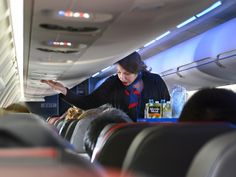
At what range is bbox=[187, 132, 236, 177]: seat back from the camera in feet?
3.40

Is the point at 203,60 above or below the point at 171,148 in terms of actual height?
above

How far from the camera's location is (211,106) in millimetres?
1784

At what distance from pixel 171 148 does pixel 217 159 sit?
180mm

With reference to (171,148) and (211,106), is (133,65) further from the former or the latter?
(171,148)

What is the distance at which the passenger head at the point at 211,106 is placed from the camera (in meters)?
1.76

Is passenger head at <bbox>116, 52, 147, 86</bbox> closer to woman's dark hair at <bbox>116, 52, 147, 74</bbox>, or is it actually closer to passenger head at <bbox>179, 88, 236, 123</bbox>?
woman's dark hair at <bbox>116, 52, 147, 74</bbox>

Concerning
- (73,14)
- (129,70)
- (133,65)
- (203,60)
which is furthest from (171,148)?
(203,60)

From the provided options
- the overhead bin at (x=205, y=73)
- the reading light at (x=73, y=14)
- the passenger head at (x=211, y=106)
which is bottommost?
the passenger head at (x=211, y=106)

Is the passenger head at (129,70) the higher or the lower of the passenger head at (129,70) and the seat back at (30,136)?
the higher

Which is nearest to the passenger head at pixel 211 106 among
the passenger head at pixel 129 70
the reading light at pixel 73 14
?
the reading light at pixel 73 14

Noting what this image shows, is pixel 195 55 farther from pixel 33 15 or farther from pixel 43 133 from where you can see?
pixel 43 133

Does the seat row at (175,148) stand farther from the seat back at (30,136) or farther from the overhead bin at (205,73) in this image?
the overhead bin at (205,73)

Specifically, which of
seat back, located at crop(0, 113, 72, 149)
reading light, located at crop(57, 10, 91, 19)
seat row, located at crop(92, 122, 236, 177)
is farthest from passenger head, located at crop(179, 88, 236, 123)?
reading light, located at crop(57, 10, 91, 19)

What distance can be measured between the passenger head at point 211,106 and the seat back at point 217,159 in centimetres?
69
